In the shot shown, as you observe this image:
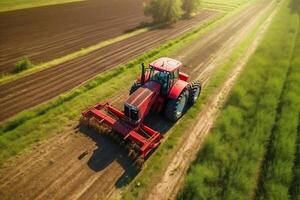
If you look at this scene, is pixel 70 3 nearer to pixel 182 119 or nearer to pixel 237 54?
pixel 237 54

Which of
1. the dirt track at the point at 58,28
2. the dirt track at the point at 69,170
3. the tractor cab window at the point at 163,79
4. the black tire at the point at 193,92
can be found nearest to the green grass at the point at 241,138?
the black tire at the point at 193,92

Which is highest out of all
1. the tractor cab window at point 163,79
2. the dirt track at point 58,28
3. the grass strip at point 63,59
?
the tractor cab window at point 163,79

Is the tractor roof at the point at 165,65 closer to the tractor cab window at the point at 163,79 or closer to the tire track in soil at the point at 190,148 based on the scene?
the tractor cab window at the point at 163,79

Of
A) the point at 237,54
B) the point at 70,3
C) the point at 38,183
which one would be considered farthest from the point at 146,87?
the point at 70,3

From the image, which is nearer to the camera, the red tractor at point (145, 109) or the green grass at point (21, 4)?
the red tractor at point (145, 109)

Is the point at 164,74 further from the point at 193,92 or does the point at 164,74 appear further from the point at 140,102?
the point at 193,92

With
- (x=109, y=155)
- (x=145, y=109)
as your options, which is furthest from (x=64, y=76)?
(x=109, y=155)

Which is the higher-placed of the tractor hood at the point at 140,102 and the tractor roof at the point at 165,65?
the tractor roof at the point at 165,65
